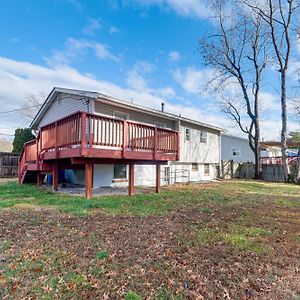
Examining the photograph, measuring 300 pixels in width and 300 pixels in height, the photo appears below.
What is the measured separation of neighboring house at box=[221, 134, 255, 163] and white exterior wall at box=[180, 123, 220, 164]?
10.8 meters

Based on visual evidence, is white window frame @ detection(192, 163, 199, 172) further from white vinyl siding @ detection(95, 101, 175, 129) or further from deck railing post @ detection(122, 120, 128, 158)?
deck railing post @ detection(122, 120, 128, 158)

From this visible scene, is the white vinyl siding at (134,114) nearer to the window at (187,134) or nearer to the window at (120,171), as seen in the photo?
the window at (187,134)

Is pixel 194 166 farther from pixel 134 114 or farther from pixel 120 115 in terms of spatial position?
pixel 120 115

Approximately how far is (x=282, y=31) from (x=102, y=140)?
18077mm

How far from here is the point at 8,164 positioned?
2025 centimetres

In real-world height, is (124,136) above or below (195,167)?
above

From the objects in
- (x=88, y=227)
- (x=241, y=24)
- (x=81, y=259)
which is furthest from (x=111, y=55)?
(x=81, y=259)

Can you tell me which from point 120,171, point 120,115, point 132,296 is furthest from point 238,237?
point 120,115

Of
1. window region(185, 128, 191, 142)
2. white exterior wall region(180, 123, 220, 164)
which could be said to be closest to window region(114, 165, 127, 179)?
white exterior wall region(180, 123, 220, 164)

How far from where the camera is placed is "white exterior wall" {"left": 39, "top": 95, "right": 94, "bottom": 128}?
11711 millimetres

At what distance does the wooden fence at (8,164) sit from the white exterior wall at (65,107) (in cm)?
631

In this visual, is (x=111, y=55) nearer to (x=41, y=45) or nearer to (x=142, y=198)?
(x=41, y=45)

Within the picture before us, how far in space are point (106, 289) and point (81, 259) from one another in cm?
86

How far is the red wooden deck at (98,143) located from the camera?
7.69 meters
